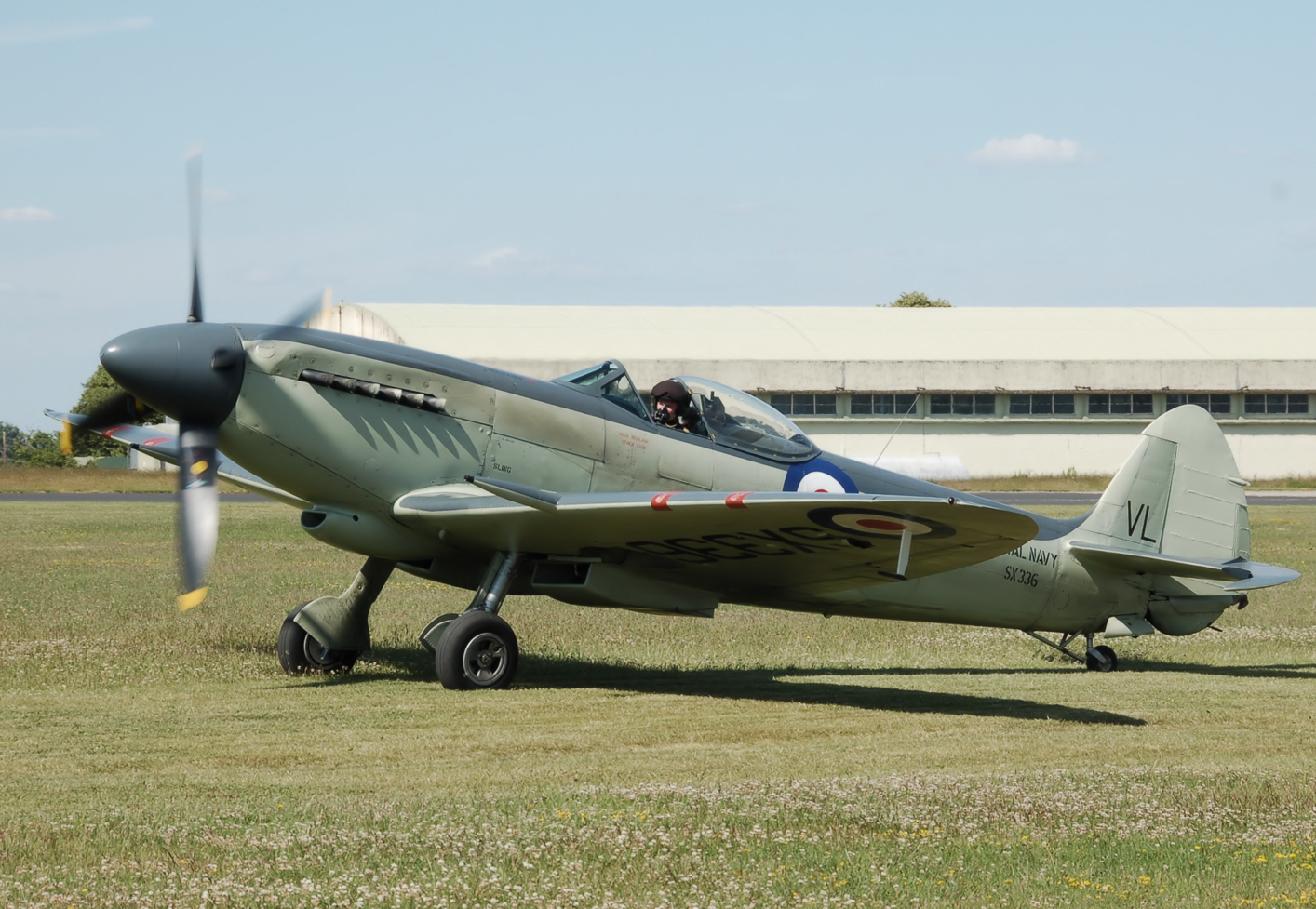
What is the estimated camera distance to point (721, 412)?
1128cm

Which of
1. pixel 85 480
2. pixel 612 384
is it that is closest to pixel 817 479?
pixel 612 384

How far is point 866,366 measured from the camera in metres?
54.3

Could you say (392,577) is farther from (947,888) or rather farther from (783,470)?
(947,888)

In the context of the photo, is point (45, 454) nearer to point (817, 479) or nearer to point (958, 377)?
point (958, 377)

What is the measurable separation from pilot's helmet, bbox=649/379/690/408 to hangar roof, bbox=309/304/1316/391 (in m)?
40.1

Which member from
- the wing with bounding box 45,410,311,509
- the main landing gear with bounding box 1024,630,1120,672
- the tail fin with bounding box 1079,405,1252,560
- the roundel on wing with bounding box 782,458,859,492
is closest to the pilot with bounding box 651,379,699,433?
the roundel on wing with bounding box 782,458,859,492

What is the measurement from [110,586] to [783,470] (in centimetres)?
1045

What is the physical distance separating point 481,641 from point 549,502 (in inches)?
54.4

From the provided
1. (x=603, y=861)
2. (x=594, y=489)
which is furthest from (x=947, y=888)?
(x=594, y=489)

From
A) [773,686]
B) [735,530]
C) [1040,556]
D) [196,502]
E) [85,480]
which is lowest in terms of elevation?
[773,686]

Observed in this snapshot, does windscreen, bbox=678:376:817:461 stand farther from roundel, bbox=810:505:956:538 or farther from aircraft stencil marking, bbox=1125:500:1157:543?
aircraft stencil marking, bbox=1125:500:1157:543

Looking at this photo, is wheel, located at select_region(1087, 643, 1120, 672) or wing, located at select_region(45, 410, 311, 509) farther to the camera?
wheel, located at select_region(1087, 643, 1120, 672)

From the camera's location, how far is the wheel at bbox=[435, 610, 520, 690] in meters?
10.2

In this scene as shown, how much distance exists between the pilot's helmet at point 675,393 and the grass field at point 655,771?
88.8 inches
